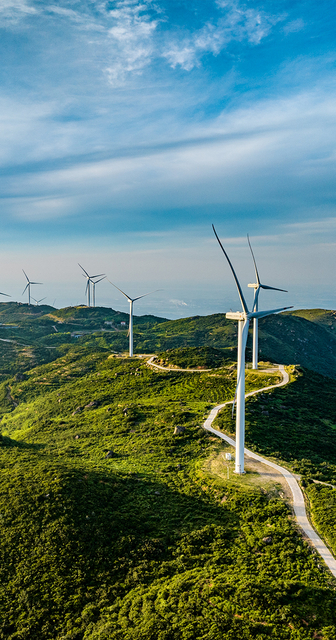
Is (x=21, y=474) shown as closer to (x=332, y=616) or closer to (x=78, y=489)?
(x=78, y=489)

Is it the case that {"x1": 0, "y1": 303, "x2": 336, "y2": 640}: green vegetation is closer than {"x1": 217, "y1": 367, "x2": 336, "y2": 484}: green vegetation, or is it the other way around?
{"x1": 0, "y1": 303, "x2": 336, "y2": 640}: green vegetation

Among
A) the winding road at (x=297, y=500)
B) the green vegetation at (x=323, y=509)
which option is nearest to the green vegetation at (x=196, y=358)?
the winding road at (x=297, y=500)

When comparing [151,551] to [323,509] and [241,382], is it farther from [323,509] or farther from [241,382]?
[241,382]

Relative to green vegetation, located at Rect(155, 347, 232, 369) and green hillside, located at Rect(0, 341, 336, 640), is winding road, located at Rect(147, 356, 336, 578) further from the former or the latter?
green vegetation, located at Rect(155, 347, 232, 369)

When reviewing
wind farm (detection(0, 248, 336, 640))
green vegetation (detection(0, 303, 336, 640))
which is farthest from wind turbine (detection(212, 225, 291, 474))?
green vegetation (detection(0, 303, 336, 640))

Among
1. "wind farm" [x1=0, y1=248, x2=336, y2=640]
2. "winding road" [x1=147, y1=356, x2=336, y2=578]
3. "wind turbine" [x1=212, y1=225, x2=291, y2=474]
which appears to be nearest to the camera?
"wind farm" [x1=0, y1=248, x2=336, y2=640]

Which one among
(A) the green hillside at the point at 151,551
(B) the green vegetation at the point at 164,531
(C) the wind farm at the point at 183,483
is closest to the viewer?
(A) the green hillside at the point at 151,551

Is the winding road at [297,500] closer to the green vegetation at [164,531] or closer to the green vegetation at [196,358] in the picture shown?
the green vegetation at [164,531]

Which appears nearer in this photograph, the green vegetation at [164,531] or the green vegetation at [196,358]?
the green vegetation at [164,531]
